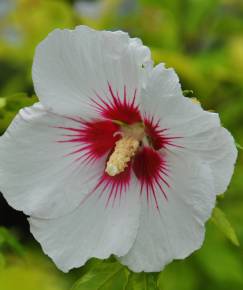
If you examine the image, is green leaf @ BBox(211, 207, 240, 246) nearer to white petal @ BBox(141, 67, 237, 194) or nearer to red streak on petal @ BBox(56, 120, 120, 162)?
white petal @ BBox(141, 67, 237, 194)

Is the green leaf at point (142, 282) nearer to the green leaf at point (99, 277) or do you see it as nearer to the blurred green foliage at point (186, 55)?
the green leaf at point (99, 277)

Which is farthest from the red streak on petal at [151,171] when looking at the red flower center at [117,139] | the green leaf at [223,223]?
the green leaf at [223,223]

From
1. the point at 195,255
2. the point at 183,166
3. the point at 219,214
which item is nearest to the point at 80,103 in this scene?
the point at 183,166

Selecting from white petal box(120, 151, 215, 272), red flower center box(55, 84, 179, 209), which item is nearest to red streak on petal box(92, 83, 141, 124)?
red flower center box(55, 84, 179, 209)

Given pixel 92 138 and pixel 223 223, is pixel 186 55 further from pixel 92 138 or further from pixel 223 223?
pixel 223 223

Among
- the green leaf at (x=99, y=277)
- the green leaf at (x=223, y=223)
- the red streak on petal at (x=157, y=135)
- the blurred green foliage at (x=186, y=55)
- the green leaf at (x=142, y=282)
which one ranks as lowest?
the blurred green foliage at (x=186, y=55)

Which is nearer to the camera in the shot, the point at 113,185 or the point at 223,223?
the point at 223,223

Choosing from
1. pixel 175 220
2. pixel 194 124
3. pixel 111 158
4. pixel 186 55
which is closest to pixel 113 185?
pixel 111 158
